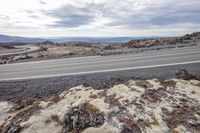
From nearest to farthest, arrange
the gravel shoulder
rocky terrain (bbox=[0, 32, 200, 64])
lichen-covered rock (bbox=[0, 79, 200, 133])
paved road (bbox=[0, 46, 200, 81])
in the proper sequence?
lichen-covered rock (bbox=[0, 79, 200, 133]), the gravel shoulder, paved road (bbox=[0, 46, 200, 81]), rocky terrain (bbox=[0, 32, 200, 64])

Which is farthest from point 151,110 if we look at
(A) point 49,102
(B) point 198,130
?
(A) point 49,102

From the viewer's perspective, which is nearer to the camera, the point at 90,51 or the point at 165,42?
the point at 90,51

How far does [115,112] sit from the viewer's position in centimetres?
590

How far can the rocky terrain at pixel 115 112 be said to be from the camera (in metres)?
5.45

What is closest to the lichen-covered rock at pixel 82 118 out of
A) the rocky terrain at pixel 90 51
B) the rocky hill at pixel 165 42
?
the rocky terrain at pixel 90 51

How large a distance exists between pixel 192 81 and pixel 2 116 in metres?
6.17

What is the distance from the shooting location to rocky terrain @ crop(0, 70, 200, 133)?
545 centimetres

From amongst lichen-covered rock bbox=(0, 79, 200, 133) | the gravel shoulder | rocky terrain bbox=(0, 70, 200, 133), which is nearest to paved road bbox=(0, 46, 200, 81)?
the gravel shoulder

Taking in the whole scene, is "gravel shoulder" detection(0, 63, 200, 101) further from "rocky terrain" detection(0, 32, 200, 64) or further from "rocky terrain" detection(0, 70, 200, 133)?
"rocky terrain" detection(0, 32, 200, 64)

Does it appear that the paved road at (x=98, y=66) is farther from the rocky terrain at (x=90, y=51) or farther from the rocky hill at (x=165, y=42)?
the rocky hill at (x=165, y=42)

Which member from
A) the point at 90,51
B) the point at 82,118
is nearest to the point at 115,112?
the point at 82,118

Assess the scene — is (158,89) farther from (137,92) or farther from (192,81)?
(192,81)

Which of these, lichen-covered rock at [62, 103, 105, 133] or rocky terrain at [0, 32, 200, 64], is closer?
lichen-covered rock at [62, 103, 105, 133]

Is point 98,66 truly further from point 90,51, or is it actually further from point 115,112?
point 90,51
